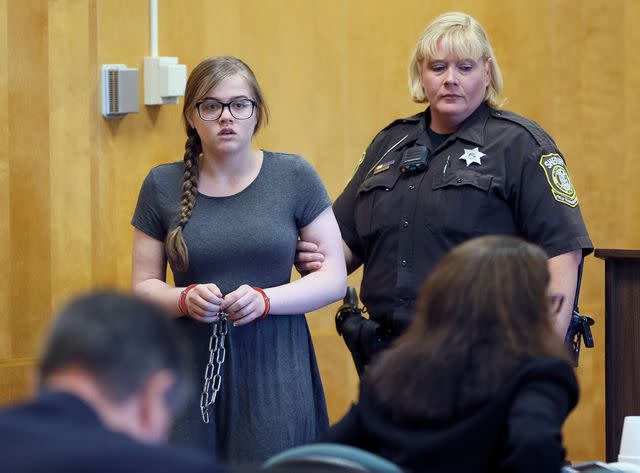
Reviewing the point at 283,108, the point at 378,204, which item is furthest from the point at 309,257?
the point at 283,108

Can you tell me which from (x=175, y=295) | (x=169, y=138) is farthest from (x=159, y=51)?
(x=175, y=295)

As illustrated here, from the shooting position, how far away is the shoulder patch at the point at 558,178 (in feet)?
10.0

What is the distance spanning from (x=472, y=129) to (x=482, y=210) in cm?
26

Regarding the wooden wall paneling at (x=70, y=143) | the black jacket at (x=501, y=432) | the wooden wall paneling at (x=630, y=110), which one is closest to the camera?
the black jacket at (x=501, y=432)

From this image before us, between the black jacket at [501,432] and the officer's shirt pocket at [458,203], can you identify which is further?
the officer's shirt pocket at [458,203]

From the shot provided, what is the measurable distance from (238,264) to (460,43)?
900 mm

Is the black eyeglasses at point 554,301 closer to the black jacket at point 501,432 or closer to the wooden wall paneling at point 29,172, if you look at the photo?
the black jacket at point 501,432

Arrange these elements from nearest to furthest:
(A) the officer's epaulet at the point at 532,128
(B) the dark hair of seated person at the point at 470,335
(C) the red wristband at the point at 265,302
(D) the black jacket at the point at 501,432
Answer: (D) the black jacket at the point at 501,432, (B) the dark hair of seated person at the point at 470,335, (C) the red wristband at the point at 265,302, (A) the officer's epaulet at the point at 532,128

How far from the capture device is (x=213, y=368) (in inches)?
116

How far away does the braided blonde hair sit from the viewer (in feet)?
9.67

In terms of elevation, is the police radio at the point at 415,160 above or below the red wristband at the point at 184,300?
above

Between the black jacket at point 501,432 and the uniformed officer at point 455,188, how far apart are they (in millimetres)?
996

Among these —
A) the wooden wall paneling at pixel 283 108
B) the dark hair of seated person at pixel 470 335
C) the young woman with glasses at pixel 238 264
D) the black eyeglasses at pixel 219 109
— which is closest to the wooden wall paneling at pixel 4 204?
the wooden wall paneling at pixel 283 108

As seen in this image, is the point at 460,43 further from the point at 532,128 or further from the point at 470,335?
the point at 470,335
